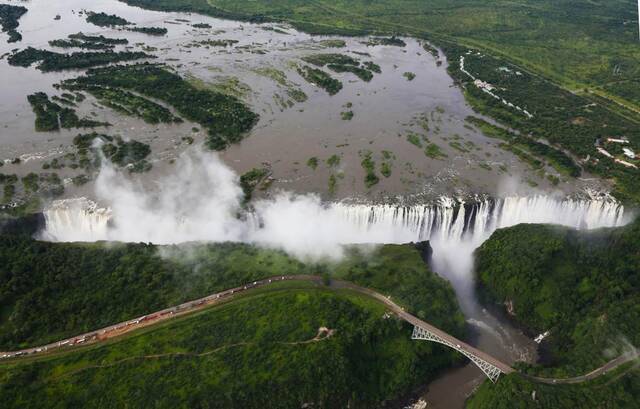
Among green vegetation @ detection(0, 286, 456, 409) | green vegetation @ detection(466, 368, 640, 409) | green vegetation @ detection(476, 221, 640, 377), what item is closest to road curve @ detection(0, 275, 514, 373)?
green vegetation @ detection(0, 286, 456, 409)

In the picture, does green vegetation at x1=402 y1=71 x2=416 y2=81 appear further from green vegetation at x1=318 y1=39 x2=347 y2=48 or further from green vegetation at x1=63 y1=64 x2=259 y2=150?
green vegetation at x1=63 y1=64 x2=259 y2=150

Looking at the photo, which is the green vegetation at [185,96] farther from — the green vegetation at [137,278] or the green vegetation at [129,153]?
the green vegetation at [137,278]

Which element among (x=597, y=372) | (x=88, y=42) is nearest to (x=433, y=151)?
(x=597, y=372)

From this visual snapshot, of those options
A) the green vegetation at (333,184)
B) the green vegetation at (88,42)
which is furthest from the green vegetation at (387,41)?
the green vegetation at (333,184)

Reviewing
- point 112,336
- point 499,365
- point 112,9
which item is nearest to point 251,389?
point 112,336

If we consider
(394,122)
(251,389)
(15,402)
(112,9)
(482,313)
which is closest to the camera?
(15,402)

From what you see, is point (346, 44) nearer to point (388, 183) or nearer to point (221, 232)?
point (388, 183)
